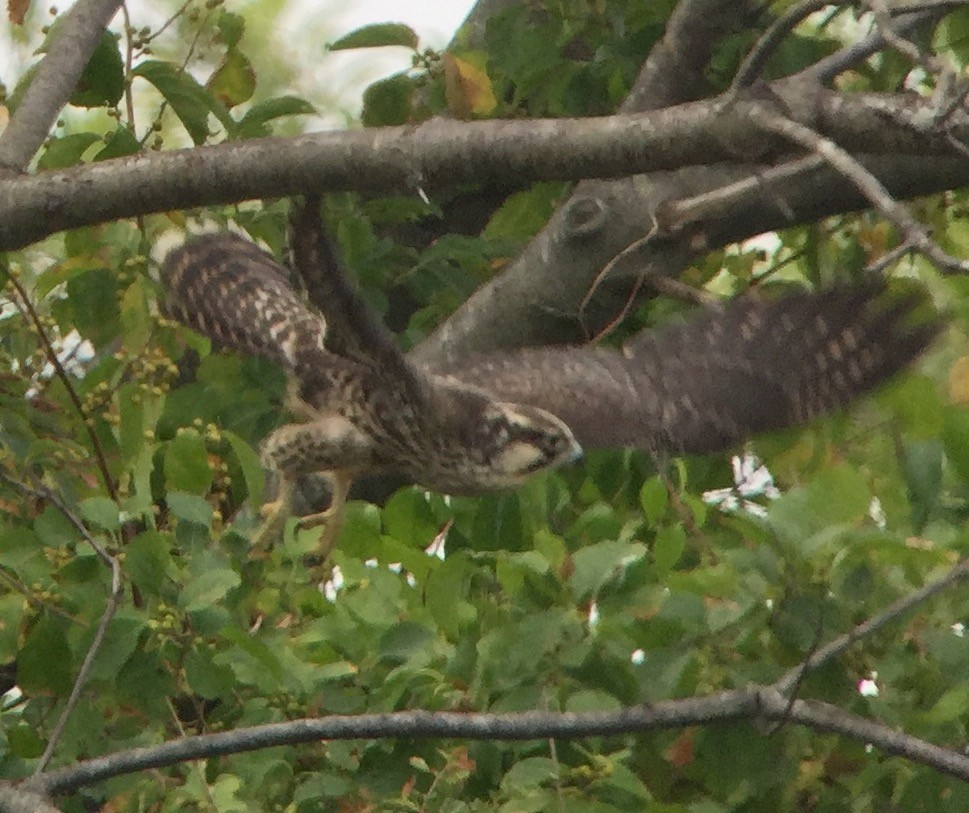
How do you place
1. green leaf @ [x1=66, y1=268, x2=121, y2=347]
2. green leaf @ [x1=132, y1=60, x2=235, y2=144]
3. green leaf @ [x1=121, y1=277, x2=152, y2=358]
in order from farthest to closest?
1. green leaf @ [x1=66, y1=268, x2=121, y2=347]
2. green leaf @ [x1=132, y1=60, x2=235, y2=144]
3. green leaf @ [x1=121, y1=277, x2=152, y2=358]

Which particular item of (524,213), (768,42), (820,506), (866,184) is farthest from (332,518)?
(866,184)

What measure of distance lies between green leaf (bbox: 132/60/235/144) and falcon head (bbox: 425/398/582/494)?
1.00 m

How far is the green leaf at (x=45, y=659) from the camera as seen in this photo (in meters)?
2.58

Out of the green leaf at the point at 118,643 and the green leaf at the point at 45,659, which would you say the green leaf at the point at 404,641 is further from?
the green leaf at the point at 45,659

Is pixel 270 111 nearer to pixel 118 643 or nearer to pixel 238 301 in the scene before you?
pixel 238 301

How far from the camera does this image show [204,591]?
245 cm

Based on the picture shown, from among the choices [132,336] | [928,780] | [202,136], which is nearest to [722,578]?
[928,780]

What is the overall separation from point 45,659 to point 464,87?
58.6 inches

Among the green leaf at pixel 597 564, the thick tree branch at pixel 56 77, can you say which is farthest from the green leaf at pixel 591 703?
the thick tree branch at pixel 56 77

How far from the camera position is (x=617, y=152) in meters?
2.30

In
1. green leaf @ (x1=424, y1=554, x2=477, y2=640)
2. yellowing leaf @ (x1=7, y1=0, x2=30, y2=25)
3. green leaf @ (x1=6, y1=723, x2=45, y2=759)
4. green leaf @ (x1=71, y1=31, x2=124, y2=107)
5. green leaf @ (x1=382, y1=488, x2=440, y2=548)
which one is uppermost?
yellowing leaf @ (x1=7, y1=0, x2=30, y2=25)

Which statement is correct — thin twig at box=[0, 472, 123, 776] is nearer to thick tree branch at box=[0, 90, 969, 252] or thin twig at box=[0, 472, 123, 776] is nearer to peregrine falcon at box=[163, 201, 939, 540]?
thick tree branch at box=[0, 90, 969, 252]

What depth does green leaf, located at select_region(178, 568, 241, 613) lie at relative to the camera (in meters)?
2.43

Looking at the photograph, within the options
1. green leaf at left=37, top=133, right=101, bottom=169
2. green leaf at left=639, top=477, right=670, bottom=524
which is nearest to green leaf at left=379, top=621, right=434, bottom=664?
green leaf at left=639, top=477, right=670, bottom=524
